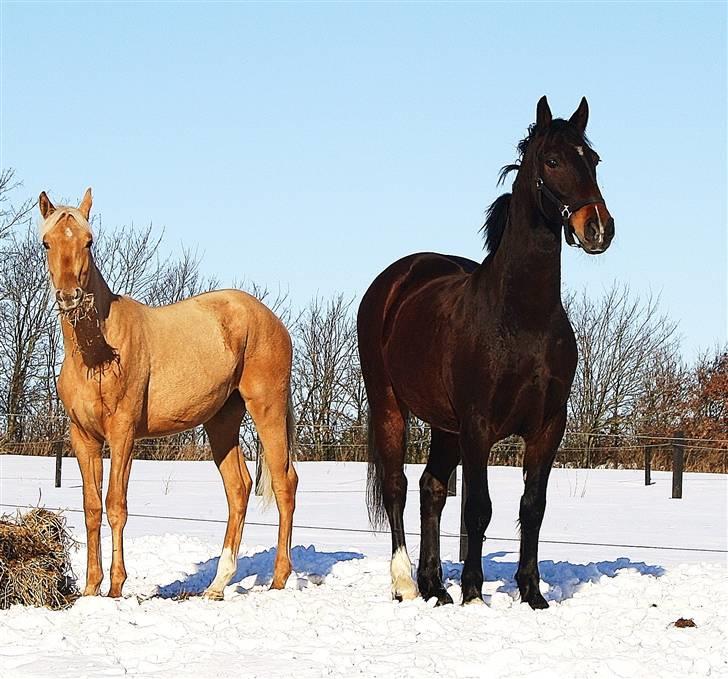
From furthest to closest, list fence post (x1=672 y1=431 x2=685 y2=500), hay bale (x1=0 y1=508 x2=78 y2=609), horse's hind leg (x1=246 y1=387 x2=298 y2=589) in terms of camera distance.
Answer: fence post (x1=672 y1=431 x2=685 y2=500)
horse's hind leg (x1=246 y1=387 x2=298 y2=589)
hay bale (x1=0 y1=508 x2=78 y2=609)

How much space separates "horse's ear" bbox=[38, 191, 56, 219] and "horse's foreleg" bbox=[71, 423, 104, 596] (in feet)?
4.15

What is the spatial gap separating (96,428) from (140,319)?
2.48ft

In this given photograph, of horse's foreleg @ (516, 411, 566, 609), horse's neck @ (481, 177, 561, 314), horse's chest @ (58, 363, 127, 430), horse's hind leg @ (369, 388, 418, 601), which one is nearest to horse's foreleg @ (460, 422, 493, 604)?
horse's foreleg @ (516, 411, 566, 609)

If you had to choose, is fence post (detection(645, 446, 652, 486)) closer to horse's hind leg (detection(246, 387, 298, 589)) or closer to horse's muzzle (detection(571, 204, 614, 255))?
horse's hind leg (detection(246, 387, 298, 589))

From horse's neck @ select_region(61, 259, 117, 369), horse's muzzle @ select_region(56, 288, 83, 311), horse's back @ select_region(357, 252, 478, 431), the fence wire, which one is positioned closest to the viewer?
horse's muzzle @ select_region(56, 288, 83, 311)

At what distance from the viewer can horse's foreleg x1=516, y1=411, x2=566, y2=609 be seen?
6359mm

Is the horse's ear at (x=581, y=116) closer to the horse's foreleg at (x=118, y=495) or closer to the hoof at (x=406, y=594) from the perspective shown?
the hoof at (x=406, y=594)

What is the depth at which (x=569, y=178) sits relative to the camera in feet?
19.4

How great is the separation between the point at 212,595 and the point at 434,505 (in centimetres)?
156

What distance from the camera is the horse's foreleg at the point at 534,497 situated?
250 inches

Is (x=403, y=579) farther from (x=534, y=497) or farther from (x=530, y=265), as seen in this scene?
(x=530, y=265)

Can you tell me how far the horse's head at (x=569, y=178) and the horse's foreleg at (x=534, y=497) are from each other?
47.6 inches

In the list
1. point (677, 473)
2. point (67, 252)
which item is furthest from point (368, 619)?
point (677, 473)

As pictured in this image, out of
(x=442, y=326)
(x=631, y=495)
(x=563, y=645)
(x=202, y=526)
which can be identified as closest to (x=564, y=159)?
(x=442, y=326)
